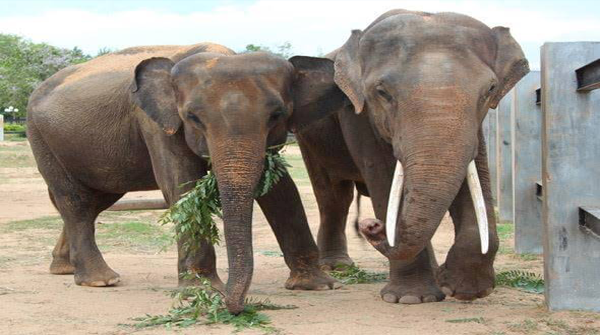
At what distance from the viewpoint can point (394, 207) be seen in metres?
6.16

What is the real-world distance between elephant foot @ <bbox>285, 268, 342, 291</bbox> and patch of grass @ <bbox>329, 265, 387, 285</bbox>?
37 centimetres

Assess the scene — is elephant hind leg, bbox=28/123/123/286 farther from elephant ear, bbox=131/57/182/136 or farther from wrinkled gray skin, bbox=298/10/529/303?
wrinkled gray skin, bbox=298/10/529/303

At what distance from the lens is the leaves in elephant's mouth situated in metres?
7.12

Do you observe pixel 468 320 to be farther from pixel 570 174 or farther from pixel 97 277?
pixel 97 277

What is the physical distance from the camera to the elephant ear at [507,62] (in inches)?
262

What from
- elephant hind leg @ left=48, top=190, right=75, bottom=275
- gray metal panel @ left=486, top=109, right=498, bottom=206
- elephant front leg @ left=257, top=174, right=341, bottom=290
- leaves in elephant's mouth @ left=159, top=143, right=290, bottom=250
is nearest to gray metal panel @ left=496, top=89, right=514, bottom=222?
gray metal panel @ left=486, top=109, right=498, bottom=206

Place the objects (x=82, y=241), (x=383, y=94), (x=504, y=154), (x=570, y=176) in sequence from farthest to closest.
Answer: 1. (x=504, y=154)
2. (x=82, y=241)
3. (x=383, y=94)
4. (x=570, y=176)

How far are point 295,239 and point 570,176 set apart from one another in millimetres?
2344

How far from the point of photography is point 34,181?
23641 mm

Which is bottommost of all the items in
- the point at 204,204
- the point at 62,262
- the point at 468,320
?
the point at 62,262

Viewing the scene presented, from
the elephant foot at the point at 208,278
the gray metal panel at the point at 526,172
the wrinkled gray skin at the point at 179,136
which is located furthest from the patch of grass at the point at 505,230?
the elephant foot at the point at 208,278

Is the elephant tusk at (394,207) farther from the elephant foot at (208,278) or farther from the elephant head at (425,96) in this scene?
the elephant foot at (208,278)

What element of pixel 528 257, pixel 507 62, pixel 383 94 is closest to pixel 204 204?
pixel 383 94

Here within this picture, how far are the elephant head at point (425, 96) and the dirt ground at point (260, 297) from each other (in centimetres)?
51
